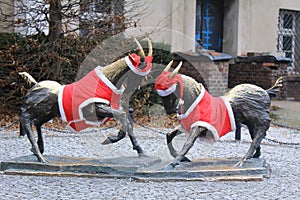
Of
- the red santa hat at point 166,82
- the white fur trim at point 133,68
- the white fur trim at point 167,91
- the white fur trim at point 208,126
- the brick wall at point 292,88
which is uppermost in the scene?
the white fur trim at point 133,68

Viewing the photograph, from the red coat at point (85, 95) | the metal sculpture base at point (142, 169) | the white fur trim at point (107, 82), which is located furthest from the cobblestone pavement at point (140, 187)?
the white fur trim at point (107, 82)

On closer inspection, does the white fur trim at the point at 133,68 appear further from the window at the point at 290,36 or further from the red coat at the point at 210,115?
the window at the point at 290,36

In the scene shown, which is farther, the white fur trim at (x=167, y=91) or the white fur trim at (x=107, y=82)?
the white fur trim at (x=107, y=82)

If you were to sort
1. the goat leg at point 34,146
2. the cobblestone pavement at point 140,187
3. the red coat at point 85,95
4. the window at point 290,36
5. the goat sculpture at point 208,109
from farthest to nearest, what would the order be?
the window at point 290,36, the goat leg at point 34,146, the red coat at point 85,95, the goat sculpture at point 208,109, the cobblestone pavement at point 140,187

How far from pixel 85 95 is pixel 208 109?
130cm

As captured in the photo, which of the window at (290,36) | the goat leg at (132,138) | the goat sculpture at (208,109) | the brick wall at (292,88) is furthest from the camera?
the window at (290,36)

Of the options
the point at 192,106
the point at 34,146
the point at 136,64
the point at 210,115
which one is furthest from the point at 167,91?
the point at 34,146

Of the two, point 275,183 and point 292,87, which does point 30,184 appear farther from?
point 292,87

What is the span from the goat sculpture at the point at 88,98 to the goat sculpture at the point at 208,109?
0.34 meters

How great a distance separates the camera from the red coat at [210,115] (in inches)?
231

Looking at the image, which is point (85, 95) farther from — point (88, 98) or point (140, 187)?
point (140, 187)

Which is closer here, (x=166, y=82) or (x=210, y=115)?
(x=166, y=82)

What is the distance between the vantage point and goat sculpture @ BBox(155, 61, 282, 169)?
19.0 ft

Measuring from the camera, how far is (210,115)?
5926 millimetres
